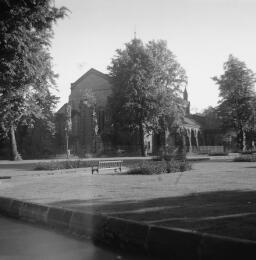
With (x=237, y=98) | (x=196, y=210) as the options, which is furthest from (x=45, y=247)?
(x=237, y=98)

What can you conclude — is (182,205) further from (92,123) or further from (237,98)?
(92,123)

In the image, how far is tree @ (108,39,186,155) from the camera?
170ft

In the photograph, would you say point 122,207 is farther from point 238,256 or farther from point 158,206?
point 238,256

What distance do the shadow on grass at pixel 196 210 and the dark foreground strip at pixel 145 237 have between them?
0.65 m

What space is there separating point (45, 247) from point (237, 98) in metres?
56.3

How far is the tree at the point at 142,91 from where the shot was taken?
170 feet

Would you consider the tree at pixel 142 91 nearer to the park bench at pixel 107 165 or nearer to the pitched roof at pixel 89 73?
the pitched roof at pixel 89 73

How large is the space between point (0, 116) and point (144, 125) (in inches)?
982

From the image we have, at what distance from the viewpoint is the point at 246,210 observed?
8258 millimetres

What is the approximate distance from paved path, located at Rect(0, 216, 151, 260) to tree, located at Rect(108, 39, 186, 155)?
43.2m

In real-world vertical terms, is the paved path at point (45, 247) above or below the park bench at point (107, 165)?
below

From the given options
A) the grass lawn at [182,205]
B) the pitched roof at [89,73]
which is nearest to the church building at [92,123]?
the pitched roof at [89,73]

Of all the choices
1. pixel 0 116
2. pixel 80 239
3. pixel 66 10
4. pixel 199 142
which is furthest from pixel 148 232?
pixel 199 142

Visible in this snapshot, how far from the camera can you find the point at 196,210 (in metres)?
8.33
